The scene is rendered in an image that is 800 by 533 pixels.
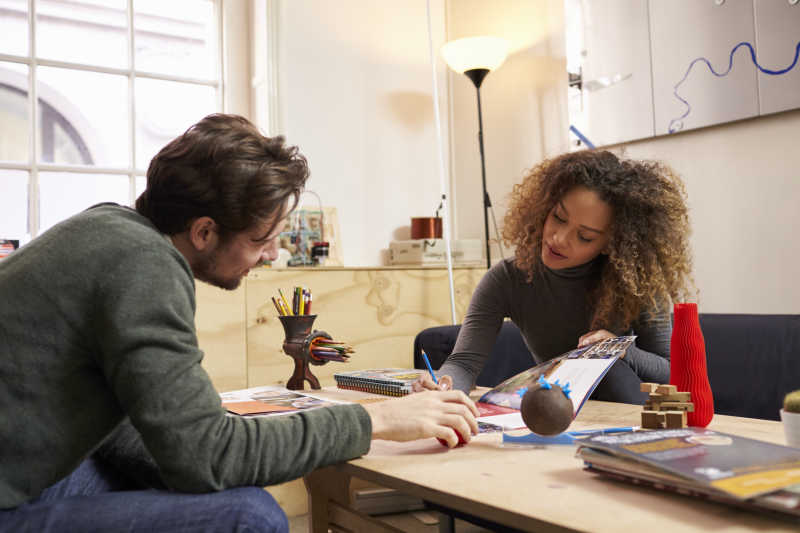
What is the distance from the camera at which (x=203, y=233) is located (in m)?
1.05

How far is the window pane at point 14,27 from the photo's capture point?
2.74 metres

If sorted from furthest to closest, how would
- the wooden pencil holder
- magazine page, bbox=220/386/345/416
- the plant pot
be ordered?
the wooden pencil holder, magazine page, bbox=220/386/345/416, the plant pot

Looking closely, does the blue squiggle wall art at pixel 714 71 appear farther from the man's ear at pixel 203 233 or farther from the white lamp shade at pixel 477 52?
the man's ear at pixel 203 233

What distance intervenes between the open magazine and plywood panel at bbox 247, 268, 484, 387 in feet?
4.15

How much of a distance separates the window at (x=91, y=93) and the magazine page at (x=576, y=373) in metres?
2.19

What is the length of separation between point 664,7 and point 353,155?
1.51 metres

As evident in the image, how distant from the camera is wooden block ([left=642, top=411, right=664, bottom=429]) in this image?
1.01m

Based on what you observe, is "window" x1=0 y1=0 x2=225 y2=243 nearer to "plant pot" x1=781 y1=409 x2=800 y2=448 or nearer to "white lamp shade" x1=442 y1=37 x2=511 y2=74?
"white lamp shade" x1=442 y1=37 x2=511 y2=74

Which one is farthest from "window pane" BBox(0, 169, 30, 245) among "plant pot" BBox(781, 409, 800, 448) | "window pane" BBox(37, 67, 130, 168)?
"plant pot" BBox(781, 409, 800, 448)

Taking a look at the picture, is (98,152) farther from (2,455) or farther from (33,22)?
(2,455)

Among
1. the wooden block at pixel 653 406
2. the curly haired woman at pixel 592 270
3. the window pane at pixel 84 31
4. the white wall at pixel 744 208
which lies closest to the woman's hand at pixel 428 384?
the curly haired woman at pixel 592 270

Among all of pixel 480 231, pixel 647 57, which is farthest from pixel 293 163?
pixel 480 231

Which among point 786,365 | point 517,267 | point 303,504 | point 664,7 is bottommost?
point 303,504

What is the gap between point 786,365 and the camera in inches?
68.7
